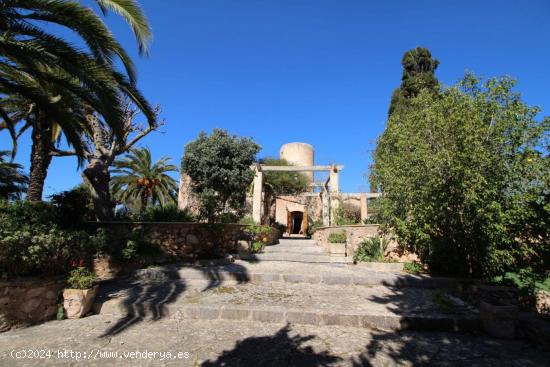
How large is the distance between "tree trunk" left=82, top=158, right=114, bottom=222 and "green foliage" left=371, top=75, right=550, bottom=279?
25.6ft

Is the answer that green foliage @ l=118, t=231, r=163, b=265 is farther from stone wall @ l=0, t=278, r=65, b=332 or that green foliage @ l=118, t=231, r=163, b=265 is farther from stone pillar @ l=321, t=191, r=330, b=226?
stone pillar @ l=321, t=191, r=330, b=226

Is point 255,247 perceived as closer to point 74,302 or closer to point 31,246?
point 74,302

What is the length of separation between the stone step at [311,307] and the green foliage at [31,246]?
0.96 m

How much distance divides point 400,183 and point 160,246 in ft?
19.3

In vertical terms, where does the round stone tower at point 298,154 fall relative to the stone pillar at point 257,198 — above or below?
above

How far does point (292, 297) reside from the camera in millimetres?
5191

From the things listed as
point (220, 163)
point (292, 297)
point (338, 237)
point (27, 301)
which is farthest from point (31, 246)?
point (220, 163)

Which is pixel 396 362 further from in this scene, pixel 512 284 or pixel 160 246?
pixel 160 246

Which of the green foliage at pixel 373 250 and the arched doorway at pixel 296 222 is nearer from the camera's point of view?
the green foliage at pixel 373 250

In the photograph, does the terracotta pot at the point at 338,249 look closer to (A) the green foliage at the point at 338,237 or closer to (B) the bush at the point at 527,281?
(A) the green foliage at the point at 338,237

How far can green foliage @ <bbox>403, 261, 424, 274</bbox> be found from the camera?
680 cm

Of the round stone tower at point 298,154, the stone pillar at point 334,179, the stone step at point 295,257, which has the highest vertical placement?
the round stone tower at point 298,154

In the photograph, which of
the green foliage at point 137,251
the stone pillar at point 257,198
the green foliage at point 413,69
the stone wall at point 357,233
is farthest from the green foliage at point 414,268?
Result: the green foliage at point 413,69

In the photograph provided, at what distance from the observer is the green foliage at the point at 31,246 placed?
3.98 meters
